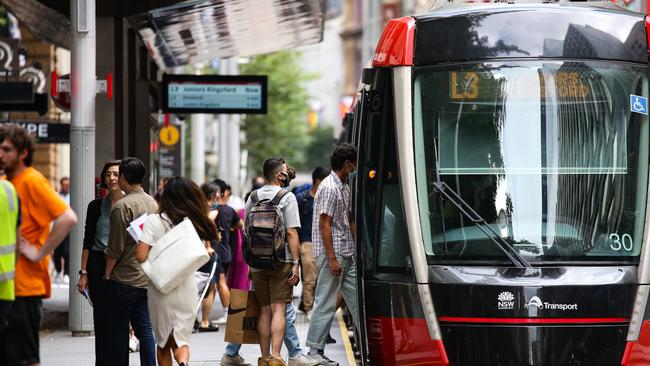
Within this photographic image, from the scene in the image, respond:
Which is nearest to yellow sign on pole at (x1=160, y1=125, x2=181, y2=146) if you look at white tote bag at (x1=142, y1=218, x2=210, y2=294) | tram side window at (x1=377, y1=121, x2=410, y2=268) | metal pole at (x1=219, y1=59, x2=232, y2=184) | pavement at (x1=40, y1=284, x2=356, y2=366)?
metal pole at (x1=219, y1=59, x2=232, y2=184)

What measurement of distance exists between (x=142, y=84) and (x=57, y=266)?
745cm

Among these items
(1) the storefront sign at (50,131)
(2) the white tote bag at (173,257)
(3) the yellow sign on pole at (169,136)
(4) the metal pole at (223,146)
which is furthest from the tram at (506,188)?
(4) the metal pole at (223,146)

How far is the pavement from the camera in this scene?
497 inches

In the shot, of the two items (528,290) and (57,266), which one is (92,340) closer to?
(528,290)

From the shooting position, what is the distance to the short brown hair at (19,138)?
7.85m

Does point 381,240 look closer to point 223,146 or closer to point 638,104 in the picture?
point 638,104

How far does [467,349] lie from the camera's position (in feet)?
30.9

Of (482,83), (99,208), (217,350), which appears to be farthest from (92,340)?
(482,83)

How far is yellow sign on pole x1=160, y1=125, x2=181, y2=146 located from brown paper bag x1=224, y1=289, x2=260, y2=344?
18014 mm

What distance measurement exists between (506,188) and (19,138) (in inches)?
144

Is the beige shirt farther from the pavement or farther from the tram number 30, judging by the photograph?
the tram number 30

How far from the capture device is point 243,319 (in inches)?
460

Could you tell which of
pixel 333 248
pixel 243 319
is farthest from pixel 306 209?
pixel 243 319

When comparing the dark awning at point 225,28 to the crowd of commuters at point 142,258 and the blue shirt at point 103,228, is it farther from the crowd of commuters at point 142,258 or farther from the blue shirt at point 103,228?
the blue shirt at point 103,228
